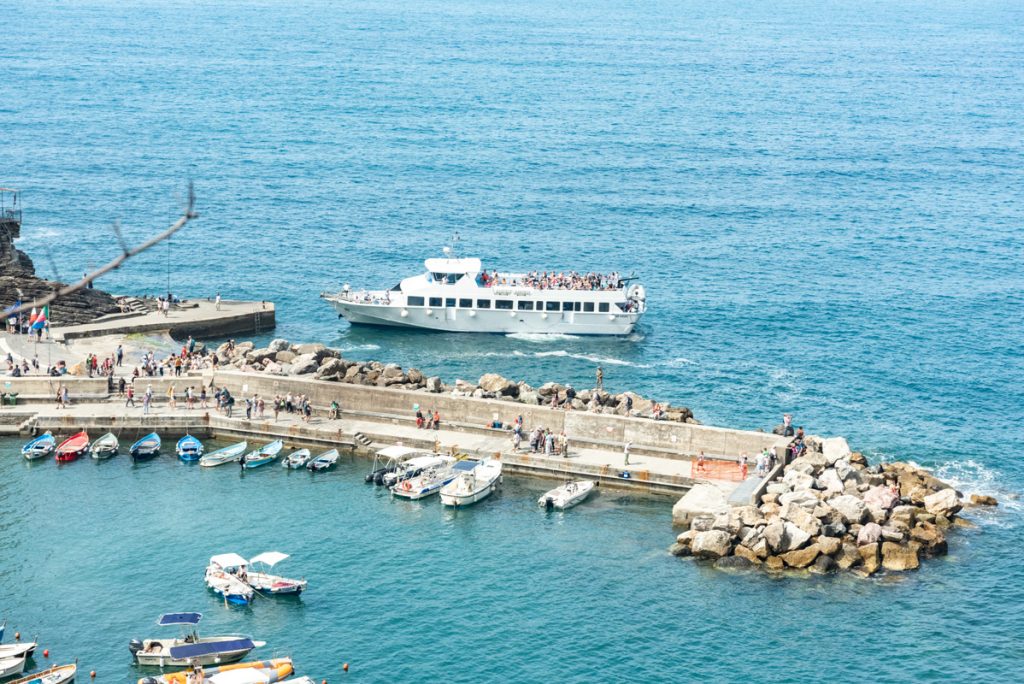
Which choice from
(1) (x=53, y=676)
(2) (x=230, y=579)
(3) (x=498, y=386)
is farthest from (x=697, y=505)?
(1) (x=53, y=676)

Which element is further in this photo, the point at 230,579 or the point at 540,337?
the point at 540,337

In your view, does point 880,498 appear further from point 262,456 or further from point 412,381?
point 262,456

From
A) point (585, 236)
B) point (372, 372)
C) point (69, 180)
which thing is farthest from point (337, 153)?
point (372, 372)

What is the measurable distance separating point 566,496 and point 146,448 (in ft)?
72.4

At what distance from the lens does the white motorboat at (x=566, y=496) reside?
6888 cm

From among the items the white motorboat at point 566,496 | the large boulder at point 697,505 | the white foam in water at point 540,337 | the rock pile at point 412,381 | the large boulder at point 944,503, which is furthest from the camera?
the white foam in water at point 540,337

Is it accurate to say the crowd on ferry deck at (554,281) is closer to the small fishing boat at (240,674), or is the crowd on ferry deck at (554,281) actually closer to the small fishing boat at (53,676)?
the small fishing boat at (240,674)

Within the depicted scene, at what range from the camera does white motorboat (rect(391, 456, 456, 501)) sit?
70.0 meters

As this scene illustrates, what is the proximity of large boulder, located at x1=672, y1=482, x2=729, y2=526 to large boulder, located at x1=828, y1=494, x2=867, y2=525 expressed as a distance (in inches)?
192

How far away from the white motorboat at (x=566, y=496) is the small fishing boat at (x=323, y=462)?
37.1 ft

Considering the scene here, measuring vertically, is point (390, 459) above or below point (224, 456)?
above

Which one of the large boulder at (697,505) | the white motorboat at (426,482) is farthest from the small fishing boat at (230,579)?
the large boulder at (697,505)

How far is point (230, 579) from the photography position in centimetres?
5947

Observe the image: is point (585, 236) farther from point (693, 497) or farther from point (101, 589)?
point (101, 589)
